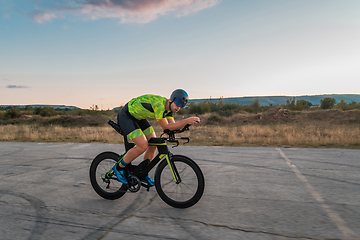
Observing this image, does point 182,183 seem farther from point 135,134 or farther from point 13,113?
point 13,113

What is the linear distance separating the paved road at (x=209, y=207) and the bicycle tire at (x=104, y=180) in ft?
0.52

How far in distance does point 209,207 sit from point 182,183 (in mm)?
579

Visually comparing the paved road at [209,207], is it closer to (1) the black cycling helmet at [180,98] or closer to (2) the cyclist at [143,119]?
(2) the cyclist at [143,119]

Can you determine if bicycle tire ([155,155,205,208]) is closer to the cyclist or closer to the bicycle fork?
the bicycle fork

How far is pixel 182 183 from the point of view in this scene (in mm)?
4355

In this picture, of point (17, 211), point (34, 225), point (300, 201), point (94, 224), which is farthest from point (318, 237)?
point (17, 211)

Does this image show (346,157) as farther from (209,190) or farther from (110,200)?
(110,200)

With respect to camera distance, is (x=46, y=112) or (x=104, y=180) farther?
(x=46, y=112)

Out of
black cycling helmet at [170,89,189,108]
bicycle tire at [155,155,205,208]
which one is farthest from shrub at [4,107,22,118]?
black cycling helmet at [170,89,189,108]

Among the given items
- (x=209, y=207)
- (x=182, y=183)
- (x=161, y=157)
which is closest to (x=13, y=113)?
(x=161, y=157)

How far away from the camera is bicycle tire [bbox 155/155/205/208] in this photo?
13.7 feet

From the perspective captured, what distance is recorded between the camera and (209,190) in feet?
17.5

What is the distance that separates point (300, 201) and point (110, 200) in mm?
3309

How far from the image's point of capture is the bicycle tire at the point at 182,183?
4.18 meters
